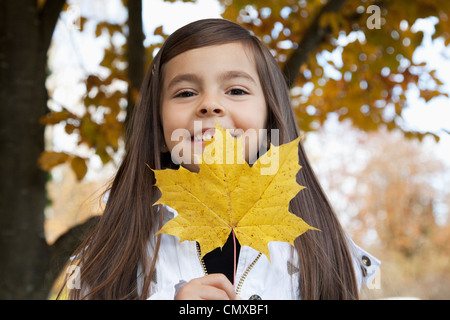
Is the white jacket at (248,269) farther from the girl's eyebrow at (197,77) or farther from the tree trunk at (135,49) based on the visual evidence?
the tree trunk at (135,49)

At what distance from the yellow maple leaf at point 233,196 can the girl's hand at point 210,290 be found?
0.07 m

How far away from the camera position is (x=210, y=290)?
613 millimetres

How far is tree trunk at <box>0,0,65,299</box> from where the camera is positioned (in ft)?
5.43

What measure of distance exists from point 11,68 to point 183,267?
4.05 ft

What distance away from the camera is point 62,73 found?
7.55m

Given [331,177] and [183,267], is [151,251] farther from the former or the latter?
[331,177]

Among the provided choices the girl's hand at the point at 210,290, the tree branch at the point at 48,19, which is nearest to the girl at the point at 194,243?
the girl's hand at the point at 210,290

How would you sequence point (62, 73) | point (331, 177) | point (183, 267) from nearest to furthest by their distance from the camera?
point (183, 267) → point (62, 73) → point (331, 177)

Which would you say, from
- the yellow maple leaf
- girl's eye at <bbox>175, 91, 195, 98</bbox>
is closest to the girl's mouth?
girl's eye at <bbox>175, 91, 195, 98</bbox>

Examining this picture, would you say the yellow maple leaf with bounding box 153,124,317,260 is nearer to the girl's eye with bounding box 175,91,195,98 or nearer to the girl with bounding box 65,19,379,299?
the girl with bounding box 65,19,379,299

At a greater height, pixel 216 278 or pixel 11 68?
pixel 11 68

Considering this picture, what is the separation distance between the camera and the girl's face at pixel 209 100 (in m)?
0.88

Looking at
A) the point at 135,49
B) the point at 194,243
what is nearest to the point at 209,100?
the point at 194,243

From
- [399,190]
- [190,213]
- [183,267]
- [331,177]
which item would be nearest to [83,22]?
[183,267]
